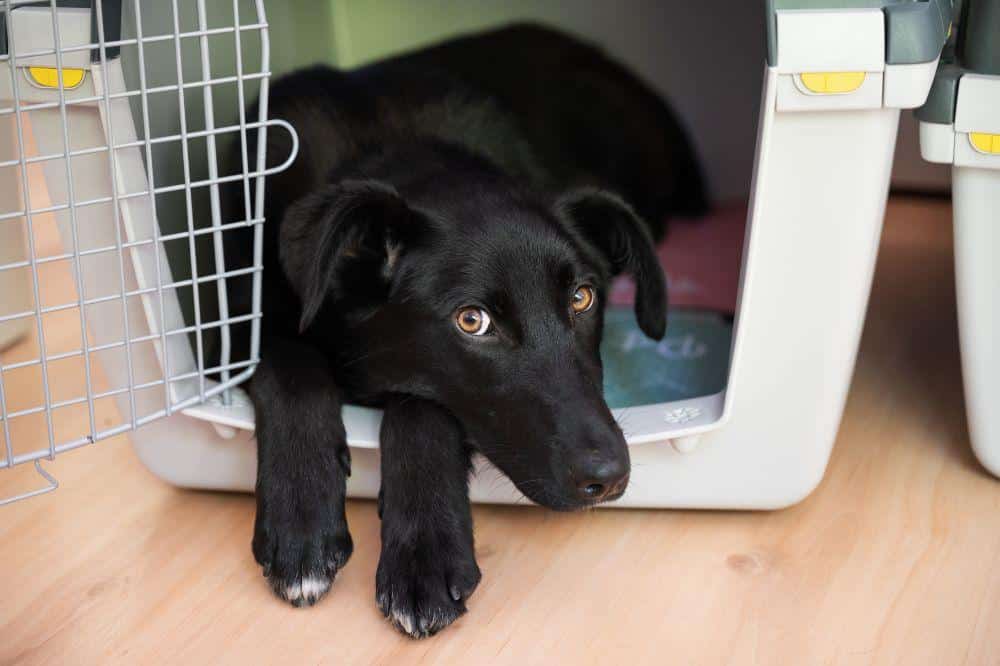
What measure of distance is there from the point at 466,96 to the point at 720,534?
2.87ft

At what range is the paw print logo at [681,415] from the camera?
4.99 ft

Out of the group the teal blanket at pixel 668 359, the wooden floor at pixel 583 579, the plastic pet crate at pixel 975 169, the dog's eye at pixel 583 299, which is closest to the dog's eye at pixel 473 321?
the dog's eye at pixel 583 299

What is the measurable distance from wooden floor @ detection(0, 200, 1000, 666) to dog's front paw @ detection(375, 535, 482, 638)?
0.13ft

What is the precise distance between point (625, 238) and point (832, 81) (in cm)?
39

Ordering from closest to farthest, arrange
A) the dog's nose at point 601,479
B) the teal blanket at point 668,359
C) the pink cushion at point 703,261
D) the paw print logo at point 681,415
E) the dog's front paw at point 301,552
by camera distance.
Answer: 1. the dog's nose at point 601,479
2. the dog's front paw at point 301,552
3. the paw print logo at point 681,415
4. the teal blanket at point 668,359
5. the pink cushion at point 703,261

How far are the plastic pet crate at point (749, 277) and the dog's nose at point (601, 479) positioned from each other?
0.57 ft

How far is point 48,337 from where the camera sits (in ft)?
7.43

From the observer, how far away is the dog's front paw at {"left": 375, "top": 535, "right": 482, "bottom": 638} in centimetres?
135

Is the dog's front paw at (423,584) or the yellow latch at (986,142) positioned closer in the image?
the dog's front paw at (423,584)

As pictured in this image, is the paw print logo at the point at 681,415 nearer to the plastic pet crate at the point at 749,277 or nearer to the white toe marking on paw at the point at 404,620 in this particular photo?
the plastic pet crate at the point at 749,277

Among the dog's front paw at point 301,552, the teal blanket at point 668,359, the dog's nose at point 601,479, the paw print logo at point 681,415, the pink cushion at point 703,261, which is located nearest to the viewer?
the dog's nose at point 601,479

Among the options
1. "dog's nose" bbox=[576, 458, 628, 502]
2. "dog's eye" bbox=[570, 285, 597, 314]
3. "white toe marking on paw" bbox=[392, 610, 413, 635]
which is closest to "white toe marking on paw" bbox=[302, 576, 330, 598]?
"white toe marking on paw" bbox=[392, 610, 413, 635]

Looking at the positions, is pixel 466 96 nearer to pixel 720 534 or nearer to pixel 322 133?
pixel 322 133

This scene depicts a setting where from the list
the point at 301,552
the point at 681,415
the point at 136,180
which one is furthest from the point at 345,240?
the point at 681,415
